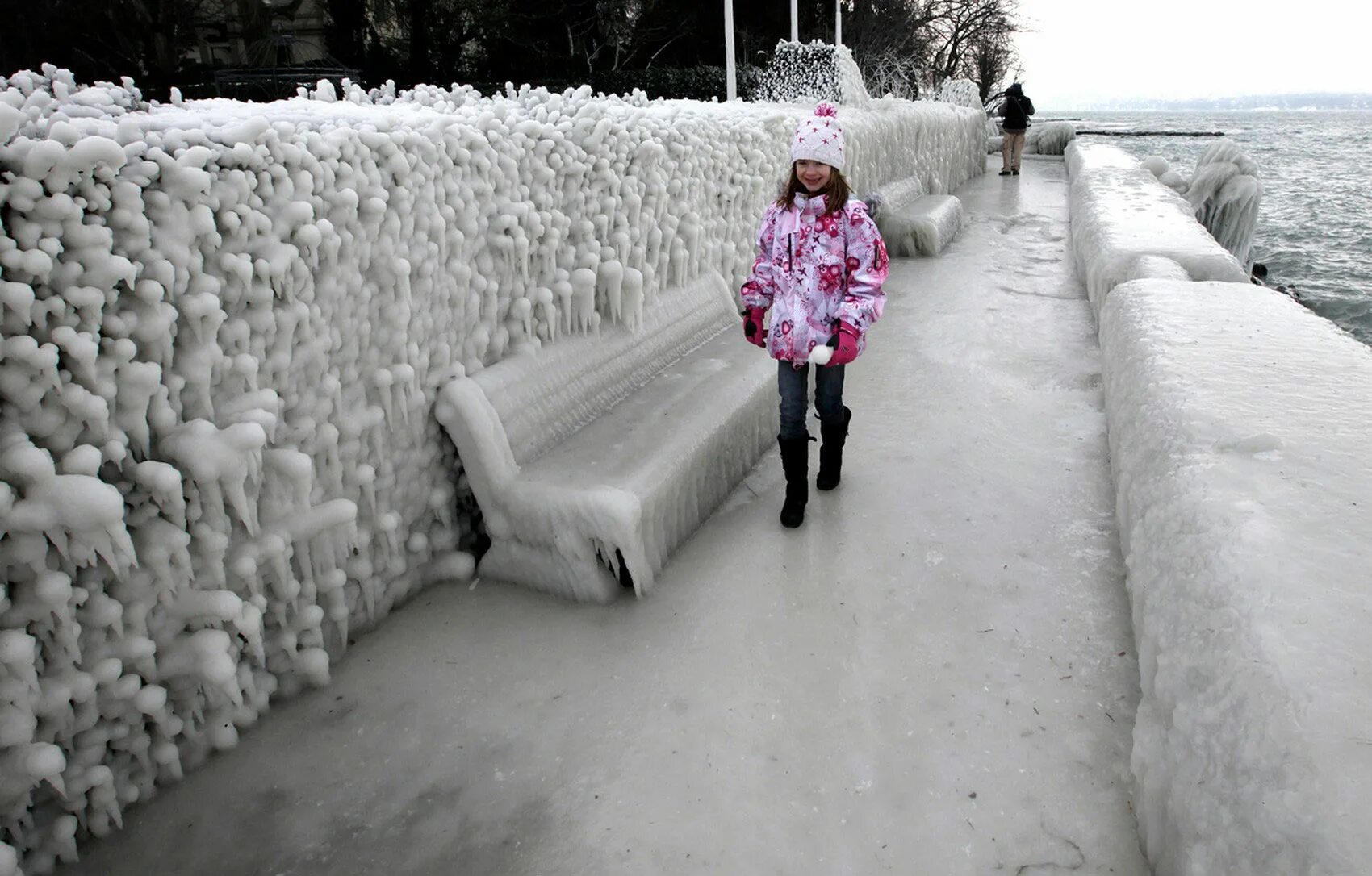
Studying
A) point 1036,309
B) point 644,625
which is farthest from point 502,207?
point 1036,309

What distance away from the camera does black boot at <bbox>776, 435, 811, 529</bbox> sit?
3.13 metres

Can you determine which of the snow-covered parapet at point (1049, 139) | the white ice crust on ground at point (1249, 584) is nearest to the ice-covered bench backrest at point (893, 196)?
the white ice crust on ground at point (1249, 584)

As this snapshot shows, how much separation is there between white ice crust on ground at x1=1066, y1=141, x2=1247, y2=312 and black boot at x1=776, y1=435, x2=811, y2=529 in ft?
8.05

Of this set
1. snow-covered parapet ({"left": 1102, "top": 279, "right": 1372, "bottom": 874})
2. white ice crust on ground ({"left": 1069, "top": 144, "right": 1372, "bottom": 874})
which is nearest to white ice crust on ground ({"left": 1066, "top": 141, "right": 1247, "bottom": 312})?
white ice crust on ground ({"left": 1069, "top": 144, "right": 1372, "bottom": 874})

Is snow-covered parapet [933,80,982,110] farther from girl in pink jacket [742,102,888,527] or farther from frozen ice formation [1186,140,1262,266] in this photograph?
girl in pink jacket [742,102,888,527]

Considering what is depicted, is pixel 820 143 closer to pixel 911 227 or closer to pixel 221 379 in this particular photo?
pixel 221 379

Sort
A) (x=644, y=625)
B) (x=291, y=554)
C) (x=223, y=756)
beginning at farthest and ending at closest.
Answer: (x=644, y=625)
(x=291, y=554)
(x=223, y=756)

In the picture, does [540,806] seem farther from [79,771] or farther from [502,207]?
[502,207]

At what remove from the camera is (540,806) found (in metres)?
1.95

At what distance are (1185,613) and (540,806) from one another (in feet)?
4.75

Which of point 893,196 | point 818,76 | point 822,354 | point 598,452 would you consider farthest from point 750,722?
point 818,76

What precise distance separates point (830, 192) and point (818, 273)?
0.91 feet

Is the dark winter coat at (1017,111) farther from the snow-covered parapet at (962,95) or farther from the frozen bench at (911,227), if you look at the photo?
the frozen bench at (911,227)

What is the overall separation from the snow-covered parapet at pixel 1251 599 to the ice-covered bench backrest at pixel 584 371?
6.03 feet
